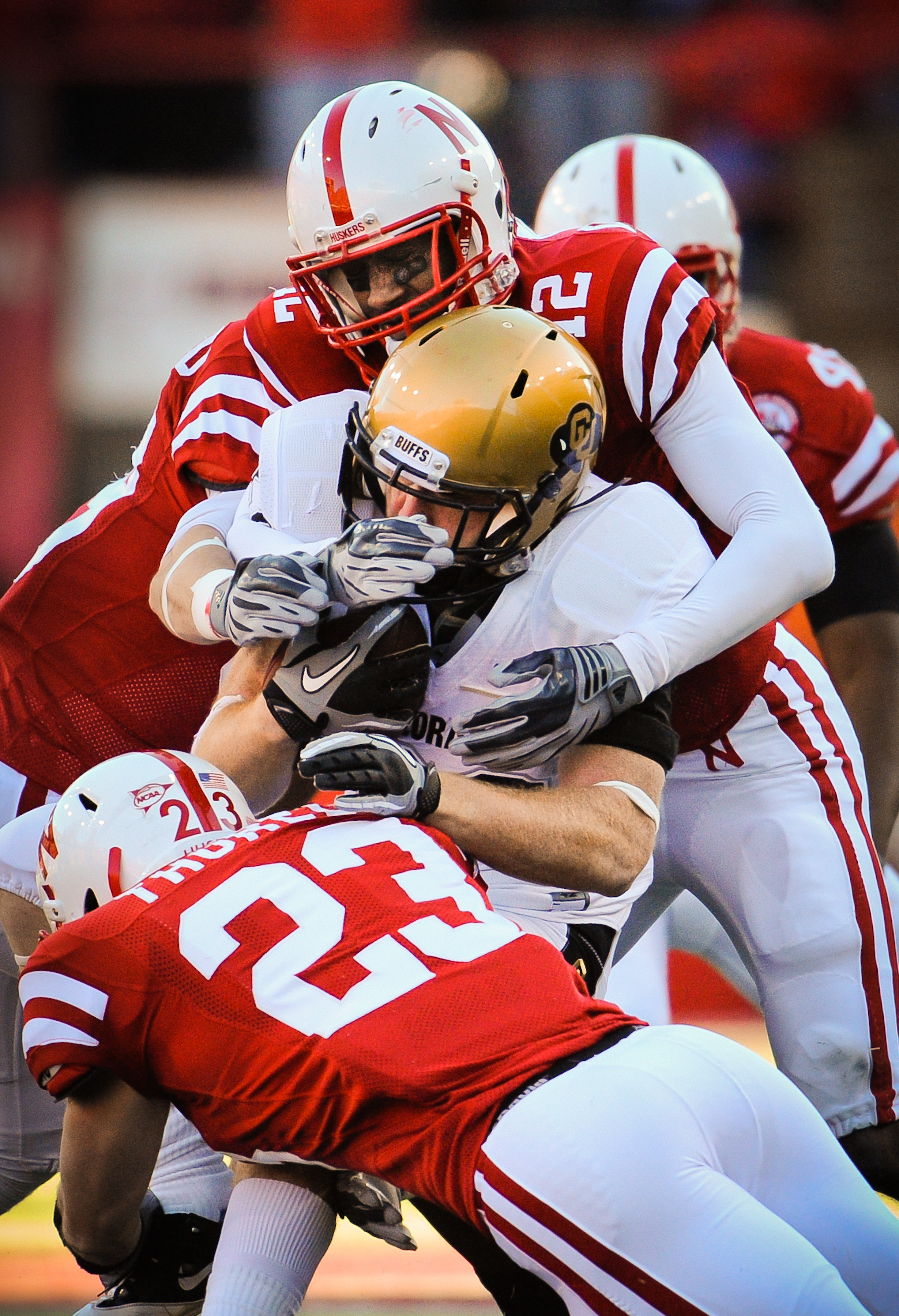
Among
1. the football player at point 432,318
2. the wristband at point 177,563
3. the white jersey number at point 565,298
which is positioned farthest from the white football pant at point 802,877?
the wristband at point 177,563

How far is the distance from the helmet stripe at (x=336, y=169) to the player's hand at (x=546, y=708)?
779mm

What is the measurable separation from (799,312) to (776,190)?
2.05ft

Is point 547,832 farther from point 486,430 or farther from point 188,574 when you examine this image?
point 188,574

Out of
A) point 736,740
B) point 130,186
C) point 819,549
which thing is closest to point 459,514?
point 819,549

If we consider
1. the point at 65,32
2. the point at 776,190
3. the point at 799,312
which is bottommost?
the point at 799,312

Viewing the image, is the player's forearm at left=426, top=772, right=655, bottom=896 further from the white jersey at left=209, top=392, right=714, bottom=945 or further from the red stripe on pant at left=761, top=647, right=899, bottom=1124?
the red stripe on pant at left=761, top=647, right=899, bottom=1124

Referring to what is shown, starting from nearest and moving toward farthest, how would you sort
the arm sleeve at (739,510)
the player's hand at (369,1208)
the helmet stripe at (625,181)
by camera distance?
1. the player's hand at (369,1208)
2. the arm sleeve at (739,510)
3. the helmet stripe at (625,181)

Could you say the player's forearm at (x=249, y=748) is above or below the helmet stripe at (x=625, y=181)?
below

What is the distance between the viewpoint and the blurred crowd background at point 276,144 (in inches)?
295

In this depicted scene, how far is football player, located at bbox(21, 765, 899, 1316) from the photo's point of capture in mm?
1466

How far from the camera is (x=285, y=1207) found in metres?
1.83

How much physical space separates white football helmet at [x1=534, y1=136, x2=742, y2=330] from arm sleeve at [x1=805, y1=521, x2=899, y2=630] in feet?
1.70

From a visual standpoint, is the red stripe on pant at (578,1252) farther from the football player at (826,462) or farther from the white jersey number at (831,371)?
the white jersey number at (831,371)

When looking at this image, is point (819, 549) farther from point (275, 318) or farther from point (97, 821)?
point (97, 821)
